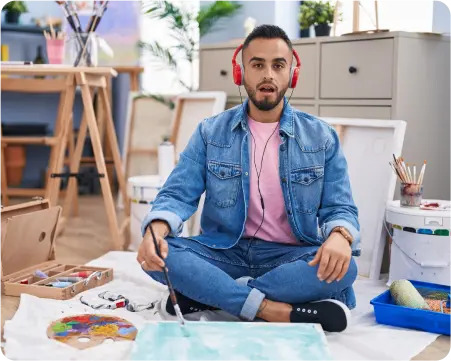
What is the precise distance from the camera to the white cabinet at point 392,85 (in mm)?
2799

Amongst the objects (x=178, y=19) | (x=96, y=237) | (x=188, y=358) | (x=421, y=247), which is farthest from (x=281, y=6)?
(x=188, y=358)

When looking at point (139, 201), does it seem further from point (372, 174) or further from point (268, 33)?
point (268, 33)

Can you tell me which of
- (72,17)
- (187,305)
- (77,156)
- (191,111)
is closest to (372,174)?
(187,305)

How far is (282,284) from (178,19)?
242cm

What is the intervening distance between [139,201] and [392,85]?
45.9 inches

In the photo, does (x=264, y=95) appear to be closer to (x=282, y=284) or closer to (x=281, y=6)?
(x=282, y=284)

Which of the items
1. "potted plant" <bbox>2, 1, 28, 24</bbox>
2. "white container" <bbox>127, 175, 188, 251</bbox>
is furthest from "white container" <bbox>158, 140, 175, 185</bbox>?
"potted plant" <bbox>2, 1, 28, 24</bbox>

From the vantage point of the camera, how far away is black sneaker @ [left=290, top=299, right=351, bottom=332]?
6.36 ft

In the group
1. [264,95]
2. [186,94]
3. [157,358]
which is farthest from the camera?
[186,94]

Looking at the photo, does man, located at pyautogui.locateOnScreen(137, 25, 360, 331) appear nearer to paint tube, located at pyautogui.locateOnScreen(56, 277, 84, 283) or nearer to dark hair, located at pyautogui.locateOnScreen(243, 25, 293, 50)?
dark hair, located at pyautogui.locateOnScreen(243, 25, 293, 50)

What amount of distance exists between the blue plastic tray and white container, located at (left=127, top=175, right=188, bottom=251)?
3.69 ft

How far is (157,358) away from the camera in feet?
5.35

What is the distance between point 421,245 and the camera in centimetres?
244

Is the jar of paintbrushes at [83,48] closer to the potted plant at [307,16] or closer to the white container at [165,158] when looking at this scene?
the white container at [165,158]
